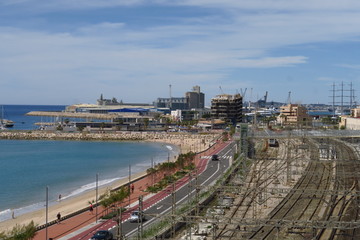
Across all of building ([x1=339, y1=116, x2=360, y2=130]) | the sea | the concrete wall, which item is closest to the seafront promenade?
the sea

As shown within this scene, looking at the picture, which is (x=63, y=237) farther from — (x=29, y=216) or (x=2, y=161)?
(x=2, y=161)

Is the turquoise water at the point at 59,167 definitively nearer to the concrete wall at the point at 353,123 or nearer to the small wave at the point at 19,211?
the small wave at the point at 19,211

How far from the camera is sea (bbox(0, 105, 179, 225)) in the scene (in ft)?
64.8

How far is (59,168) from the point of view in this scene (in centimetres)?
2914

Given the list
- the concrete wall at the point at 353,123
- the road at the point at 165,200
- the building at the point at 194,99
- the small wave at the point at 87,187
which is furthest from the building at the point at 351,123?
the building at the point at 194,99

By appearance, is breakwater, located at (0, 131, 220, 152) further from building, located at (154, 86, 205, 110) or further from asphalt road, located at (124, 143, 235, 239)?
building, located at (154, 86, 205, 110)

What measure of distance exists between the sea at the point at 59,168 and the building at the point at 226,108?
2000cm

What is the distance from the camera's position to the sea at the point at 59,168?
19755mm

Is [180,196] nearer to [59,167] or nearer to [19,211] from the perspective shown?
[19,211]

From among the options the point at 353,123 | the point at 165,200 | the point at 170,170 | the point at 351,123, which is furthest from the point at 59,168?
the point at 351,123

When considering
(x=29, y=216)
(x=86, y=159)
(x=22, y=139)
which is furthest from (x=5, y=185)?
(x=22, y=139)

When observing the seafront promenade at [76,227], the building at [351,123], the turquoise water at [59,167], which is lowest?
the turquoise water at [59,167]

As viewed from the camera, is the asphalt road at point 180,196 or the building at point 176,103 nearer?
the asphalt road at point 180,196

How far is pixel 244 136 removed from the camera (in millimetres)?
21922
